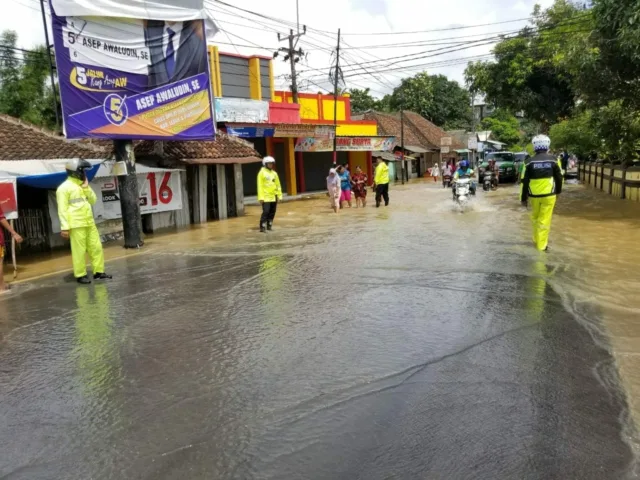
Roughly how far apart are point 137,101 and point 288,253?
461cm

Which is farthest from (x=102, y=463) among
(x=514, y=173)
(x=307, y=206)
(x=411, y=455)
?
(x=514, y=173)

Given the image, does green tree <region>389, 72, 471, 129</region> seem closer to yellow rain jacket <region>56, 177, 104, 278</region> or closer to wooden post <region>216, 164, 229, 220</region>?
wooden post <region>216, 164, 229, 220</region>

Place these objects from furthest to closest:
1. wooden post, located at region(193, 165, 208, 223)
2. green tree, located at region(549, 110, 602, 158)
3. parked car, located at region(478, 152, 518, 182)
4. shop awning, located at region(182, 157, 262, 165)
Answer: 1. parked car, located at region(478, 152, 518, 182)
2. green tree, located at region(549, 110, 602, 158)
3. wooden post, located at region(193, 165, 208, 223)
4. shop awning, located at region(182, 157, 262, 165)

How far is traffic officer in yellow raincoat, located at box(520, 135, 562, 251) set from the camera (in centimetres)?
887

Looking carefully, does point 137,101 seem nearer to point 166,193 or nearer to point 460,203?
point 166,193

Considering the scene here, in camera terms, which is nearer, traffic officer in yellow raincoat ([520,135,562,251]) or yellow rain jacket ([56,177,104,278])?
yellow rain jacket ([56,177,104,278])

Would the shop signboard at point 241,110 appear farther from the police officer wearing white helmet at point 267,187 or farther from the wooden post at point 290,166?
the police officer wearing white helmet at point 267,187

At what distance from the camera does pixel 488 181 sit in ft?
82.4

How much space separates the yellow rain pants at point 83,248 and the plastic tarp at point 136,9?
463 centimetres

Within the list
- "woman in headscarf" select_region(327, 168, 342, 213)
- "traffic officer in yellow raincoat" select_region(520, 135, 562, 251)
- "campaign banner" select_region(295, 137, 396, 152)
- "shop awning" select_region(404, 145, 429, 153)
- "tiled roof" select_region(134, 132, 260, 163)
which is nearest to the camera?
"traffic officer in yellow raincoat" select_region(520, 135, 562, 251)

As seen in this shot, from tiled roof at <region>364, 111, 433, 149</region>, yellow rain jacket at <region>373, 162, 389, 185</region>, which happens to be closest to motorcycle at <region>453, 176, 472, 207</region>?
yellow rain jacket at <region>373, 162, 389, 185</region>

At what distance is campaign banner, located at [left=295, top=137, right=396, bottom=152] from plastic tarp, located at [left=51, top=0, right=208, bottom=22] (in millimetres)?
14758

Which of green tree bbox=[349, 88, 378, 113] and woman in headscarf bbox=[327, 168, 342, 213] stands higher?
green tree bbox=[349, 88, 378, 113]

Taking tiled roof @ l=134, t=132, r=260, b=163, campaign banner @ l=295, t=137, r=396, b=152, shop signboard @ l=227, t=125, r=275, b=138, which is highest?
shop signboard @ l=227, t=125, r=275, b=138
